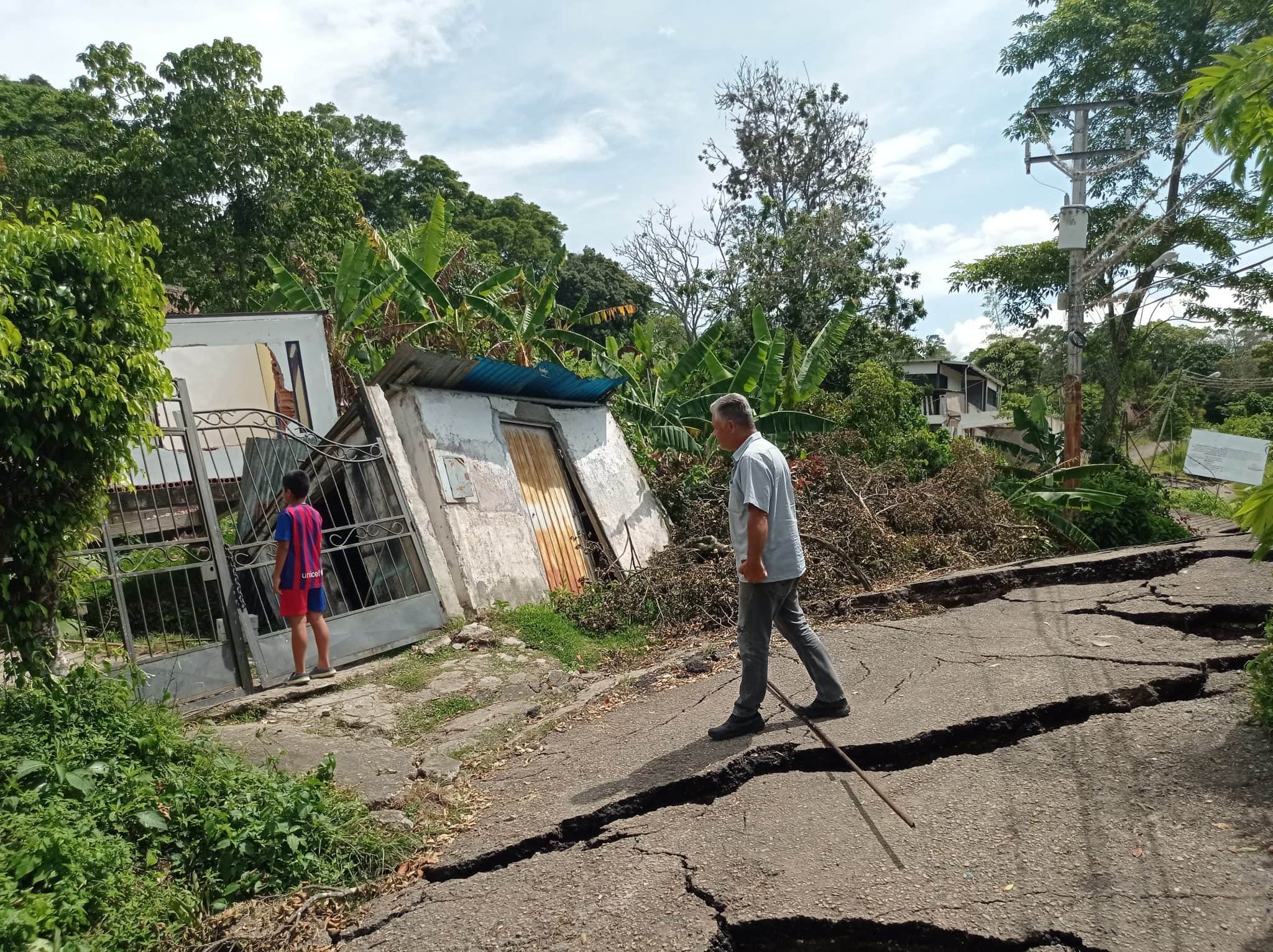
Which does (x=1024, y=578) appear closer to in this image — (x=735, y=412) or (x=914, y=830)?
(x=735, y=412)

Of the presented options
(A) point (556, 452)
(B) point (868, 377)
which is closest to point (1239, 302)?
(B) point (868, 377)

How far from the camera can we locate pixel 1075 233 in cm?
1326

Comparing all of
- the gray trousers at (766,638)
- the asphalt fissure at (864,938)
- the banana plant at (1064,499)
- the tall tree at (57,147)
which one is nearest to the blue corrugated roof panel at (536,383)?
the gray trousers at (766,638)

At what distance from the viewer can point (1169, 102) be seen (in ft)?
65.5

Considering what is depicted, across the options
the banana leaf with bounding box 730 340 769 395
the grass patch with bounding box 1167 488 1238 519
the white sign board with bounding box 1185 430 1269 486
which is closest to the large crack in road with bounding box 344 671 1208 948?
the banana leaf with bounding box 730 340 769 395

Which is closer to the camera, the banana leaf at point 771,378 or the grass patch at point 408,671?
the grass patch at point 408,671

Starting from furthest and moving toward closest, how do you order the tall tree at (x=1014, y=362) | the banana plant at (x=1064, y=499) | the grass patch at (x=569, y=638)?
1. the tall tree at (x=1014, y=362)
2. the banana plant at (x=1064, y=499)
3. the grass patch at (x=569, y=638)

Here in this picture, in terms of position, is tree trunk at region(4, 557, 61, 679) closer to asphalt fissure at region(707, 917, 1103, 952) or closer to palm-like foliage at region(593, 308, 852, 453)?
asphalt fissure at region(707, 917, 1103, 952)

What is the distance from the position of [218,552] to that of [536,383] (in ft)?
13.5

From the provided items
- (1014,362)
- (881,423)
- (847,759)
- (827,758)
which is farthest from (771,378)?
(1014,362)

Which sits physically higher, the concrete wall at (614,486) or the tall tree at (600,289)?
the tall tree at (600,289)

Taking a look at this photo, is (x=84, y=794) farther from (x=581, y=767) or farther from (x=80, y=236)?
(x=80, y=236)

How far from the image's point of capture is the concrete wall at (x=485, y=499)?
26.0 feet

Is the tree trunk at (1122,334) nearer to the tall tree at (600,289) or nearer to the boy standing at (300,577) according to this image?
the tall tree at (600,289)
